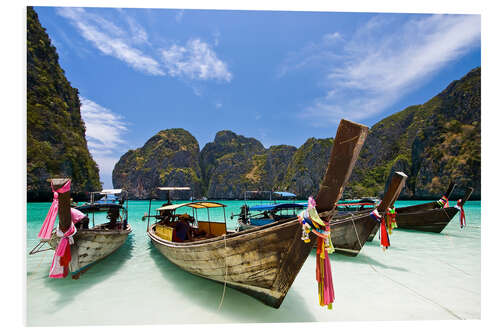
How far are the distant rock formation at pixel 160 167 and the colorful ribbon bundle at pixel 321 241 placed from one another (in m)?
101

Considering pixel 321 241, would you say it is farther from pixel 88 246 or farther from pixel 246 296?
pixel 88 246

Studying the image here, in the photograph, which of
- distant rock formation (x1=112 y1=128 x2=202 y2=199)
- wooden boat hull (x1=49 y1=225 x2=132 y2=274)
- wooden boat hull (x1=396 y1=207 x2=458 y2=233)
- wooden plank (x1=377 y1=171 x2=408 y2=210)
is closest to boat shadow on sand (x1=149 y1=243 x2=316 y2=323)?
wooden boat hull (x1=49 y1=225 x2=132 y2=274)

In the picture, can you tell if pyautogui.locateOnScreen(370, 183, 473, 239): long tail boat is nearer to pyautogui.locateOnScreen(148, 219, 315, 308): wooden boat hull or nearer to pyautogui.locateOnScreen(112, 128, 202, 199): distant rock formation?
pyautogui.locateOnScreen(148, 219, 315, 308): wooden boat hull

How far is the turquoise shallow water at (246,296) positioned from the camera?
12.5ft

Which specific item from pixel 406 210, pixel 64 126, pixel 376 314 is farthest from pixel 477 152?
pixel 64 126

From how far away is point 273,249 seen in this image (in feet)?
9.91

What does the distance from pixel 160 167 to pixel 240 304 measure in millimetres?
111566

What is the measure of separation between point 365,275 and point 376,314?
194 centimetres

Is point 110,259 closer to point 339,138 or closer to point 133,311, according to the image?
point 133,311

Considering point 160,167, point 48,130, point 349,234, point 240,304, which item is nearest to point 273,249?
point 240,304

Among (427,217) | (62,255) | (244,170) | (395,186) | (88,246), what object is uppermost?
(395,186)

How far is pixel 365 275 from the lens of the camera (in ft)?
18.4

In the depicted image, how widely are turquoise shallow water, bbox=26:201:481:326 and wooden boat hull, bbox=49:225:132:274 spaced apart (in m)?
0.49

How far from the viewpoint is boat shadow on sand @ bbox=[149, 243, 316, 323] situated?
12.0 ft
